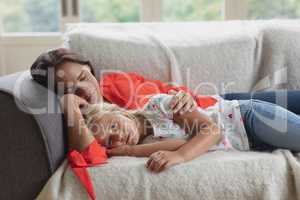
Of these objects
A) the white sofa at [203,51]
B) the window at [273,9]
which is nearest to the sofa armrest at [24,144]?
the white sofa at [203,51]

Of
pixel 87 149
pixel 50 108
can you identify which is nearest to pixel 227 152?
pixel 87 149

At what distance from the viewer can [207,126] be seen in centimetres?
152

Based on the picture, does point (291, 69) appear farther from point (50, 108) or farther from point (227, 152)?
point (50, 108)

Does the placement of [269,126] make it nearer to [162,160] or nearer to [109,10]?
[162,160]

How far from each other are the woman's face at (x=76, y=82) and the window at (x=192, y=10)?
1.37m

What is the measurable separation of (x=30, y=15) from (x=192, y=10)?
41.1 inches

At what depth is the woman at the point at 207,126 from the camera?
1454 mm

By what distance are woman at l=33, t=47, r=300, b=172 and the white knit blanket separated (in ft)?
0.17

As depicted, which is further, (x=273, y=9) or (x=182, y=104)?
(x=273, y=9)

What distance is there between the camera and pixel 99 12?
290cm

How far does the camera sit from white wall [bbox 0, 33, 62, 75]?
9.27ft

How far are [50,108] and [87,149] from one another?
0.17m

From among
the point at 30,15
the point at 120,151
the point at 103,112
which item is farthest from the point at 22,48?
→ the point at 120,151

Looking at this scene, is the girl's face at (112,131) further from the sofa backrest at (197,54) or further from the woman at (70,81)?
the sofa backrest at (197,54)
